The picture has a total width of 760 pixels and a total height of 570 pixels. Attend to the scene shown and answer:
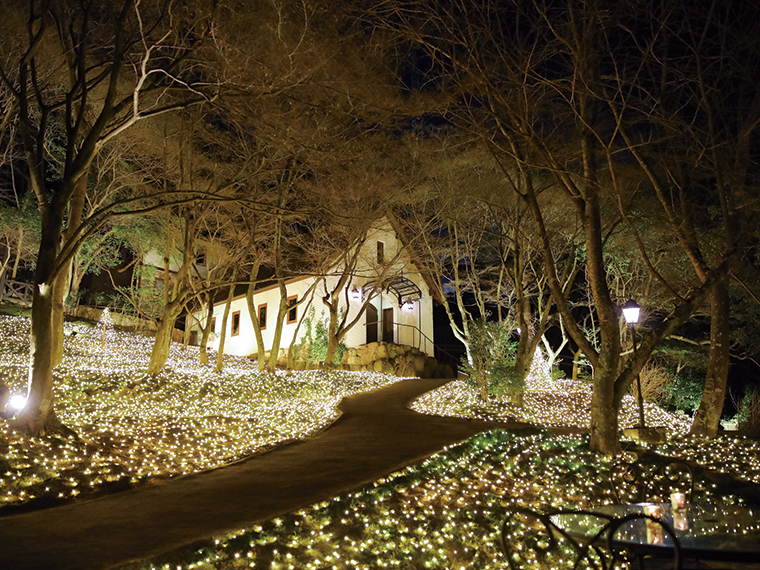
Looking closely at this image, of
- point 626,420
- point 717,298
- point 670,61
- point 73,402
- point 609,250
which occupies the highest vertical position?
point 670,61

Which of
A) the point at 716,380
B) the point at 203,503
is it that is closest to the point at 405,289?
the point at 716,380

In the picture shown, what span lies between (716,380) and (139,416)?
32.7 ft

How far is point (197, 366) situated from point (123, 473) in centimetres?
1024

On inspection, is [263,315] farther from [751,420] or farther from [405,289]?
[751,420]

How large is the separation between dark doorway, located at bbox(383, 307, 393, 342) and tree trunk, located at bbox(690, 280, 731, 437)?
1685 cm

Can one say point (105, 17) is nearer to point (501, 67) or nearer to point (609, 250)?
point (501, 67)

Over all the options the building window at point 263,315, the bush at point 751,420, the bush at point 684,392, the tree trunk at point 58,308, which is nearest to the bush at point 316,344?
the building window at point 263,315

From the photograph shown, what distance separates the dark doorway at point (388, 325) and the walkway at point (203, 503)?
16.5 m

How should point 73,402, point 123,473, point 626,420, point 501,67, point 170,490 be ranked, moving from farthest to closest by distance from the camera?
point 626,420 → point 73,402 → point 501,67 → point 123,473 → point 170,490

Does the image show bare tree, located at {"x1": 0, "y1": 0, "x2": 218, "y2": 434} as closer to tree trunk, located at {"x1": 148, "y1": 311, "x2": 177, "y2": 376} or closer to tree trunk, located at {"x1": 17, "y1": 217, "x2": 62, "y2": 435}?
tree trunk, located at {"x1": 17, "y1": 217, "x2": 62, "y2": 435}

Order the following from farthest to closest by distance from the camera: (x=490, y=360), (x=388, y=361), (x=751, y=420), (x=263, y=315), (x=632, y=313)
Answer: (x=263, y=315) < (x=388, y=361) < (x=490, y=360) < (x=751, y=420) < (x=632, y=313)

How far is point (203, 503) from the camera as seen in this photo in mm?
4801

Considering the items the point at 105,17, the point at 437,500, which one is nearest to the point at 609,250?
the point at 437,500

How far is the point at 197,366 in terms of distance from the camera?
15.7m
